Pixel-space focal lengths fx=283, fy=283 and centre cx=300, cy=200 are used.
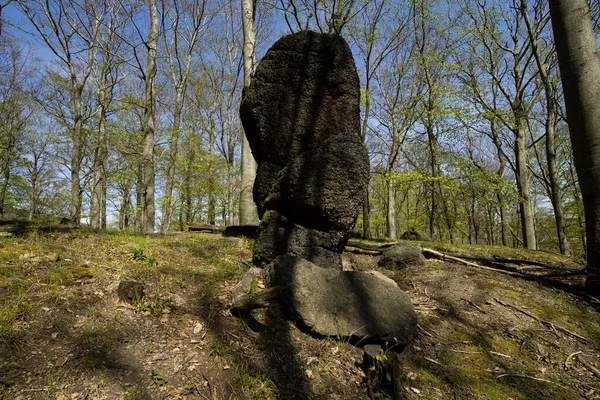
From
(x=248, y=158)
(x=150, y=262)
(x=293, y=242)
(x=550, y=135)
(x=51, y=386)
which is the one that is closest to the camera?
(x=51, y=386)

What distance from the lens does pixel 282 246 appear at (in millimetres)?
4336

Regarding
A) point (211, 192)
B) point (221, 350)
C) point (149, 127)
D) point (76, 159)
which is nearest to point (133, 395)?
point (221, 350)

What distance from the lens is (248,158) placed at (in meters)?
8.32

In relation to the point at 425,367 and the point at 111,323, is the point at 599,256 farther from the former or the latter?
the point at 111,323

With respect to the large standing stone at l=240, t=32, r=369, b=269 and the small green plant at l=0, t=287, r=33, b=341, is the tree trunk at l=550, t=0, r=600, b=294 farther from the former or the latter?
the small green plant at l=0, t=287, r=33, b=341

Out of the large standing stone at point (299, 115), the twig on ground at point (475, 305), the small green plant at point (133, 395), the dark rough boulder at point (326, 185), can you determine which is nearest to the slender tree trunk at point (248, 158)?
the large standing stone at point (299, 115)

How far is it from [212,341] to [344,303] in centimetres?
144

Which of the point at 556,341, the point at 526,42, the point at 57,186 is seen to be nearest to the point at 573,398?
the point at 556,341

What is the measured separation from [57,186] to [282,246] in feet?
76.6

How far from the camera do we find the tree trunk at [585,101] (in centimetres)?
446

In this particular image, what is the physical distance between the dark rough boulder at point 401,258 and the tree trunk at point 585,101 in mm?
2557

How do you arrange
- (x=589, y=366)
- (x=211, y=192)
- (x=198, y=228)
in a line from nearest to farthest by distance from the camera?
(x=589, y=366), (x=198, y=228), (x=211, y=192)

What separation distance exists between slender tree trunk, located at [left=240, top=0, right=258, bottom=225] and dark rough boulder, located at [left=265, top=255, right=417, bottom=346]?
183 inches

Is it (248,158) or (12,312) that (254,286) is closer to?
(12,312)
